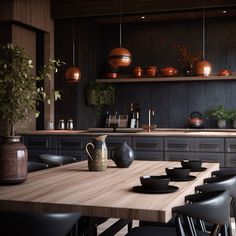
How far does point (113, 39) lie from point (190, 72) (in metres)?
1.63

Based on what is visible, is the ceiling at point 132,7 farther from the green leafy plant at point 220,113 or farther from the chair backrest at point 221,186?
→ the chair backrest at point 221,186

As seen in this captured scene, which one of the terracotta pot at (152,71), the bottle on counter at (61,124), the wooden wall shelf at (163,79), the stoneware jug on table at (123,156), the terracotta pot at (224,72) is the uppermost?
the terracotta pot at (152,71)

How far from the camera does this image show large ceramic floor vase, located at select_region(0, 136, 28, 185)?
2.49 metres

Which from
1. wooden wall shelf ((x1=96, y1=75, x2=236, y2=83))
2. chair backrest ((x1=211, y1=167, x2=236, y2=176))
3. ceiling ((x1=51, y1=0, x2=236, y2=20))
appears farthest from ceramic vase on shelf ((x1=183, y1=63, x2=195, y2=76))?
chair backrest ((x1=211, y1=167, x2=236, y2=176))

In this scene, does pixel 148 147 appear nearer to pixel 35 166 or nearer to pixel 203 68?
pixel 203 68

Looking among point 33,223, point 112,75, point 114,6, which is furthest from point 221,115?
point 33,223

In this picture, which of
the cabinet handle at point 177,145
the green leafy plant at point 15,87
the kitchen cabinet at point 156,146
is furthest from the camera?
the cabinet handle at point 177,145

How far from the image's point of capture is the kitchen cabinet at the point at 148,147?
227 inches

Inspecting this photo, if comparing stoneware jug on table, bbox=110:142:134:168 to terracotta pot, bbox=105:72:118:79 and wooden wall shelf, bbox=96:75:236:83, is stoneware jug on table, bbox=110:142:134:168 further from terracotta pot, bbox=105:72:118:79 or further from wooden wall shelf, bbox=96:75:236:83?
terracotta pot, bbox=105:72:118:79

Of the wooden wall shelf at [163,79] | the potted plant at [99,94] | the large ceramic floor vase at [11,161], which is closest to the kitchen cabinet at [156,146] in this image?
the potted plant at [99,94]

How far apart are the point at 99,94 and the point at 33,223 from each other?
6.10 m

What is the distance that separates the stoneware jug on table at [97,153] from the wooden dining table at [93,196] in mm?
115

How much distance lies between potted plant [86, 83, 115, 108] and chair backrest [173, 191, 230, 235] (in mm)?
5544

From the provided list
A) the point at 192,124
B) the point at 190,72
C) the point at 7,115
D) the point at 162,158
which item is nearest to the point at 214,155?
the point at 162,158
